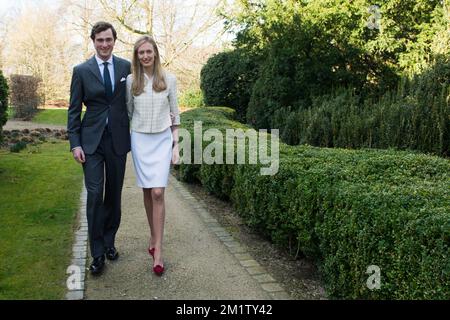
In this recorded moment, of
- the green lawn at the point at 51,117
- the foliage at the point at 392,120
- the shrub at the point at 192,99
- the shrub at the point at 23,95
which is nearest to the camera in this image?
the foliage at the point at 392,120

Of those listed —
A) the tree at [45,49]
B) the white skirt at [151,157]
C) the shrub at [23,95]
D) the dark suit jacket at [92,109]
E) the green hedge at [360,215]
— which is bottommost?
the green hedge at [360,215]

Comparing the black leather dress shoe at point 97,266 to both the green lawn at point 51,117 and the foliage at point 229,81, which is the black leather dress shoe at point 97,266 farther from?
the green lawn at point 51,117

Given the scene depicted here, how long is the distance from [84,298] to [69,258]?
954 millimetres

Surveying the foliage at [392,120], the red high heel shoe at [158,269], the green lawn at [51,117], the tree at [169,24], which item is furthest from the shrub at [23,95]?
the red high heel shoe at [158,269]

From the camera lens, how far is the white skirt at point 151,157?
13.7 ft

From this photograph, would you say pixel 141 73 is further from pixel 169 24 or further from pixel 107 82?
pixel 169 24

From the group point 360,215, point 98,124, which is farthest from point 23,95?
point 360,215

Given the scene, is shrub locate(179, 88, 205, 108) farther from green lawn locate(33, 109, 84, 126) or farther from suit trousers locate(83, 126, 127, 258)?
suit trousers locate(83, 126, 127, 258)

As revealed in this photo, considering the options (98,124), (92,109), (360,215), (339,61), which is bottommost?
(360,215)

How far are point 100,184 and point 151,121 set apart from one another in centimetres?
70

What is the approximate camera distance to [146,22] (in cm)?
2742

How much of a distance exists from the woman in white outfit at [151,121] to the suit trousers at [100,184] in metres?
0.21

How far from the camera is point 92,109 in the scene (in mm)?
4148

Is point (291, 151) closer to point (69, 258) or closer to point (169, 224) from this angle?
point (169, 224)
